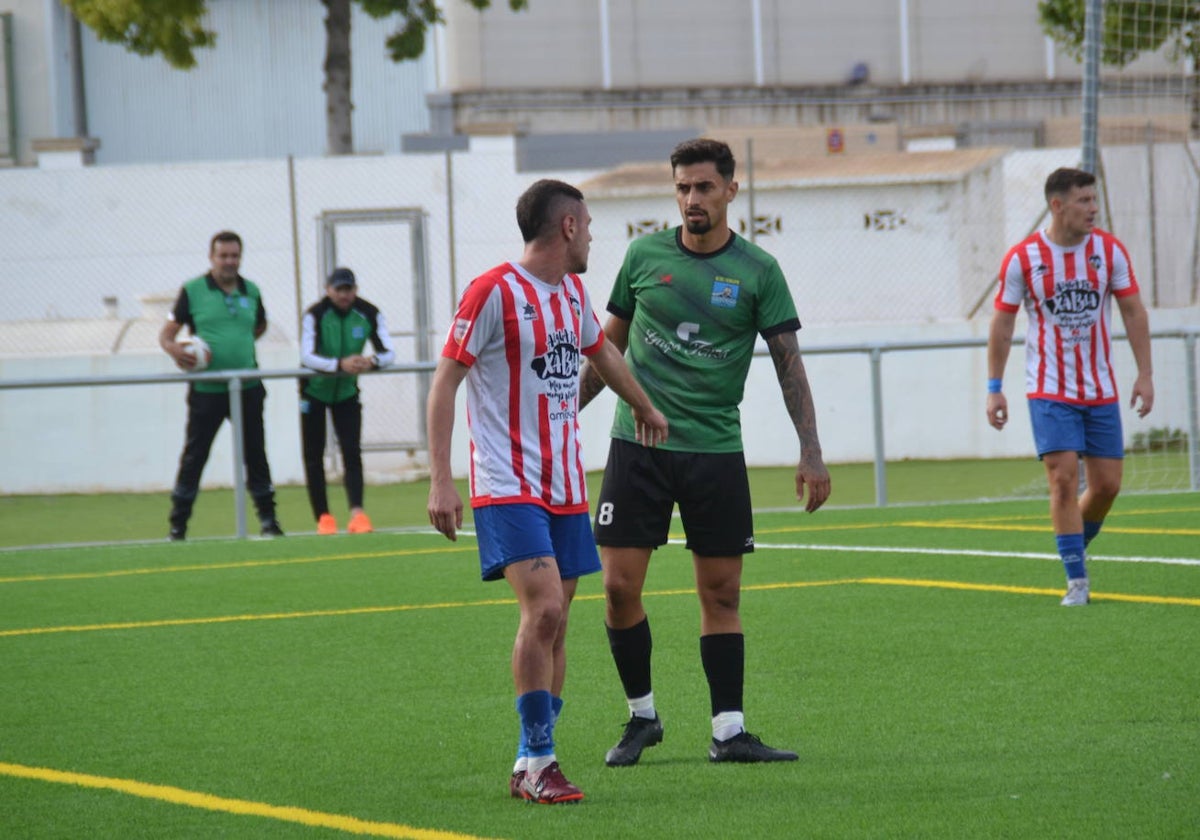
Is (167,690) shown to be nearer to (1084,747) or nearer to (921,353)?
(1084,747)

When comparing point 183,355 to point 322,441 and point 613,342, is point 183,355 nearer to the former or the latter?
point 322,441

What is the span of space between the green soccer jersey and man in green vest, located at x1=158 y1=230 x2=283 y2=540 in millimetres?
7975

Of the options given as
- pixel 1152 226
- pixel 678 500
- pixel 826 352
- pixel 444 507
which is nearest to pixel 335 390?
pixel 826 352

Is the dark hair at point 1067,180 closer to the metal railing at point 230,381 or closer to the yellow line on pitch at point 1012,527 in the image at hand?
the yellow line on pitch at point 1012,527

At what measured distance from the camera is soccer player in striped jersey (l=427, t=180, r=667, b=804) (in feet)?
17.3

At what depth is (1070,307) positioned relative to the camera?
349 inches

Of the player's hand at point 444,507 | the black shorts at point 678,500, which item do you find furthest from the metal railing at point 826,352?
the player's hand at point 444,507

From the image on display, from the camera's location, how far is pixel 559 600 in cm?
538

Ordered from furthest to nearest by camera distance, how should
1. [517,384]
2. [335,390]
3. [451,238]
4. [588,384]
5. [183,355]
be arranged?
[451,238], [335,390], [183,355], [588,384], [517,384]

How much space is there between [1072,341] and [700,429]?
3.51 m

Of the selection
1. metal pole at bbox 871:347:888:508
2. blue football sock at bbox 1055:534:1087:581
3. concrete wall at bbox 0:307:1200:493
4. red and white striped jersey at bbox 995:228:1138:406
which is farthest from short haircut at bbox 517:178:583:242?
concrete wall at bbox 0:307:1200:493

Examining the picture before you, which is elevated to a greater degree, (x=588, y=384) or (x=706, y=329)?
Answer: (x=706, y=329)

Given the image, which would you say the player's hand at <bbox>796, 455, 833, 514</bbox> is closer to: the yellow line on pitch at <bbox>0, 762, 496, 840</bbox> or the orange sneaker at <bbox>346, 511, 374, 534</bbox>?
the yellow line on pitch at <bbox>0, 762, 496, 840</bbox>

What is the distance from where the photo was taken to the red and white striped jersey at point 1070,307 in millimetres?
8820
